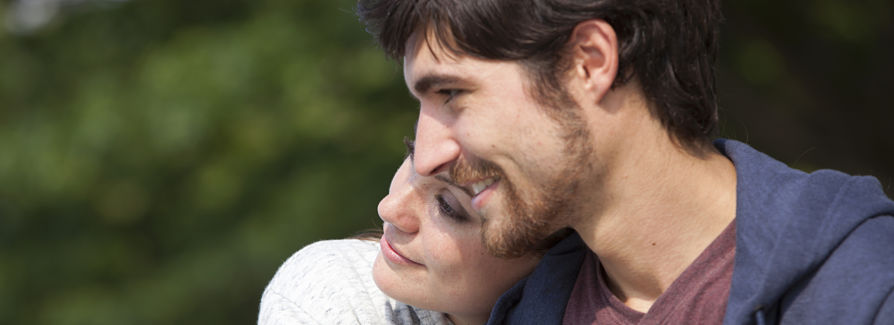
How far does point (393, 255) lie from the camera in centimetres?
222

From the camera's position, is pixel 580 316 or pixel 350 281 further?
pixel 350 281

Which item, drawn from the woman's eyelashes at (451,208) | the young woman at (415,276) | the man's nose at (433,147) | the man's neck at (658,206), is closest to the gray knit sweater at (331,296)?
the young woman at (415,276)

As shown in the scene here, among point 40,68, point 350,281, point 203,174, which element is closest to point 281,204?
point 203,174

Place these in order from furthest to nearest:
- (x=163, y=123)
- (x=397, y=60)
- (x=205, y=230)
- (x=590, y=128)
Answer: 1. (x=205, y=230)
2. (x=163, y=123)
3. (x=397, y=60)
4. (x=590, y=128)

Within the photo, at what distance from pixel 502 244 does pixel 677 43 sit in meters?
0.49

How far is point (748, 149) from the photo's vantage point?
2016mm

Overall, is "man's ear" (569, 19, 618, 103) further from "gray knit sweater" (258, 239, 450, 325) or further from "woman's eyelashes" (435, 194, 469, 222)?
"gray knit sweater" (258, 239, 450, 325)

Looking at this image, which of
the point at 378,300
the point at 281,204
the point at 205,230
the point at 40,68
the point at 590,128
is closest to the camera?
the point at 590,128

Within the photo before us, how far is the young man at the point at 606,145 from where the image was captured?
1.91 m

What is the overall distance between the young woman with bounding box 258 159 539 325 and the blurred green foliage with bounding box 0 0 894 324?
259cm

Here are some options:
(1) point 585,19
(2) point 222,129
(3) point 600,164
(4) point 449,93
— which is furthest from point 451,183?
(2) point 222,129

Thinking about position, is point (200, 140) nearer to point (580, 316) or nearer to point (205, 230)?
A: point (205, 230)

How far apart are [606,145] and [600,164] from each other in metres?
0.04

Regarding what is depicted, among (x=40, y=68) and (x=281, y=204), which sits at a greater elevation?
(x=40, y=68)
